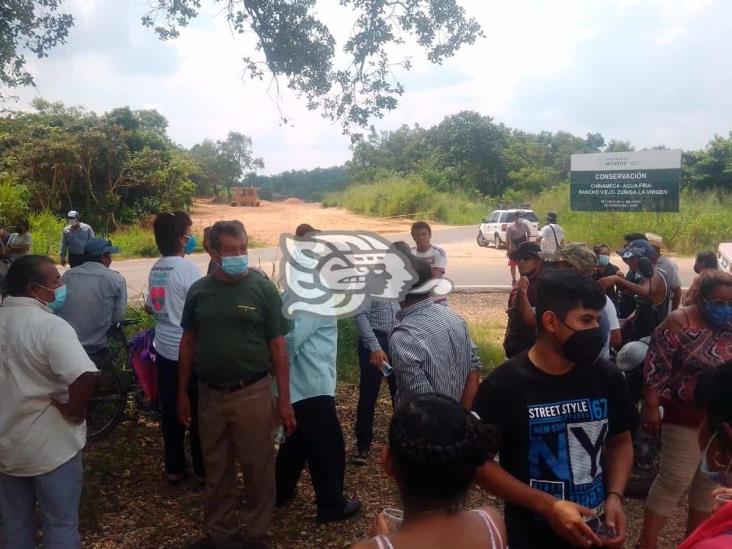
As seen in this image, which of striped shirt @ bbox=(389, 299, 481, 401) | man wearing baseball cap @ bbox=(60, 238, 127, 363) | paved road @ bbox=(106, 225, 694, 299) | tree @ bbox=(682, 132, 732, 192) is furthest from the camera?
tree @ bbox=(682, 132, 732, 192)

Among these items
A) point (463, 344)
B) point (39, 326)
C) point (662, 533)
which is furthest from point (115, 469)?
point (662, 533)

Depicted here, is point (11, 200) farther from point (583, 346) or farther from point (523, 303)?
point (583, 346)

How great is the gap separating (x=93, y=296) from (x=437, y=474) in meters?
3.66

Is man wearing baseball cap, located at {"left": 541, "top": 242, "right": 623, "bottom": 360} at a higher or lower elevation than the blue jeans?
higher

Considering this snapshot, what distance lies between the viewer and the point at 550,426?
6.43 feet

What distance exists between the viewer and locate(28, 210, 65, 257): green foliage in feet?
52.4

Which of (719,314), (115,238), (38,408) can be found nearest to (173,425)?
(38,408)

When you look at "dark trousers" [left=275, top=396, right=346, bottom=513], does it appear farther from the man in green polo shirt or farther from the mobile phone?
the mobile phone

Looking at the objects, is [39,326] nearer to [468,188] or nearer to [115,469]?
[115,469]

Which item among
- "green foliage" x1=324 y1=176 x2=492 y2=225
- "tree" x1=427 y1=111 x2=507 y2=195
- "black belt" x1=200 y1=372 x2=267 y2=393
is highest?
"tree" x1=427 y1=111 x2=507 y2=195

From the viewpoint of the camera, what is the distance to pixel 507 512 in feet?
6.91

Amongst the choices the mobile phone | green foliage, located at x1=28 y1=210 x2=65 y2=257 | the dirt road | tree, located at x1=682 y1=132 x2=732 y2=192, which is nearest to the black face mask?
the mobile phone

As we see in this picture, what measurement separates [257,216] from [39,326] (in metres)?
32.3

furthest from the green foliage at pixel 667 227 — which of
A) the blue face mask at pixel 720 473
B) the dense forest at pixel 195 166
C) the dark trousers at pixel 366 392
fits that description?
the blue face mask at pixel 720 473
